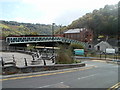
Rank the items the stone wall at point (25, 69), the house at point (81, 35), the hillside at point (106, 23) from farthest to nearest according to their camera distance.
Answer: the house at point (81, 35)
the hillside at point (106, 23)
the stone wall at point (25, 69)

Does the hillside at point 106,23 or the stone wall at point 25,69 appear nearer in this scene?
the stone wall at point 25,69

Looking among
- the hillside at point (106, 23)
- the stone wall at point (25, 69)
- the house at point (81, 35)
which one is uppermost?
the hillside at point (106, 23)

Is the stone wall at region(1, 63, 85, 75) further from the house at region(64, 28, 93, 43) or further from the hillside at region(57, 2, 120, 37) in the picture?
the hillside at region(57, 2, 120, 37)

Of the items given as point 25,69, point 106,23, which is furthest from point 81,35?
point 25,69

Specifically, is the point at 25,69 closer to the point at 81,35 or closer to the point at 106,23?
the point at 81,35

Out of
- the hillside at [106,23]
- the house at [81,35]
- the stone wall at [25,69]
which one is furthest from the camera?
the house at [81,35]

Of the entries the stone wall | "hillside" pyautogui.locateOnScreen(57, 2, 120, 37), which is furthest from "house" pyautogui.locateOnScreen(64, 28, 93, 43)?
the stone wall

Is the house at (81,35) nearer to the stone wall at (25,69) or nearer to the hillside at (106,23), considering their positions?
the hillside at (106,23)

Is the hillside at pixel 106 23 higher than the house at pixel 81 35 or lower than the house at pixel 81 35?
higher

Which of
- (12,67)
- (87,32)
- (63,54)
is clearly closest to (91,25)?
(87,32)

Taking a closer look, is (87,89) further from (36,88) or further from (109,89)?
(36,88)

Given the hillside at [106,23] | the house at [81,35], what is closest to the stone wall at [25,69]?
the house at [81,35]

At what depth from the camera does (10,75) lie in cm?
1266

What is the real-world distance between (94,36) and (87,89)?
84.9 meters
